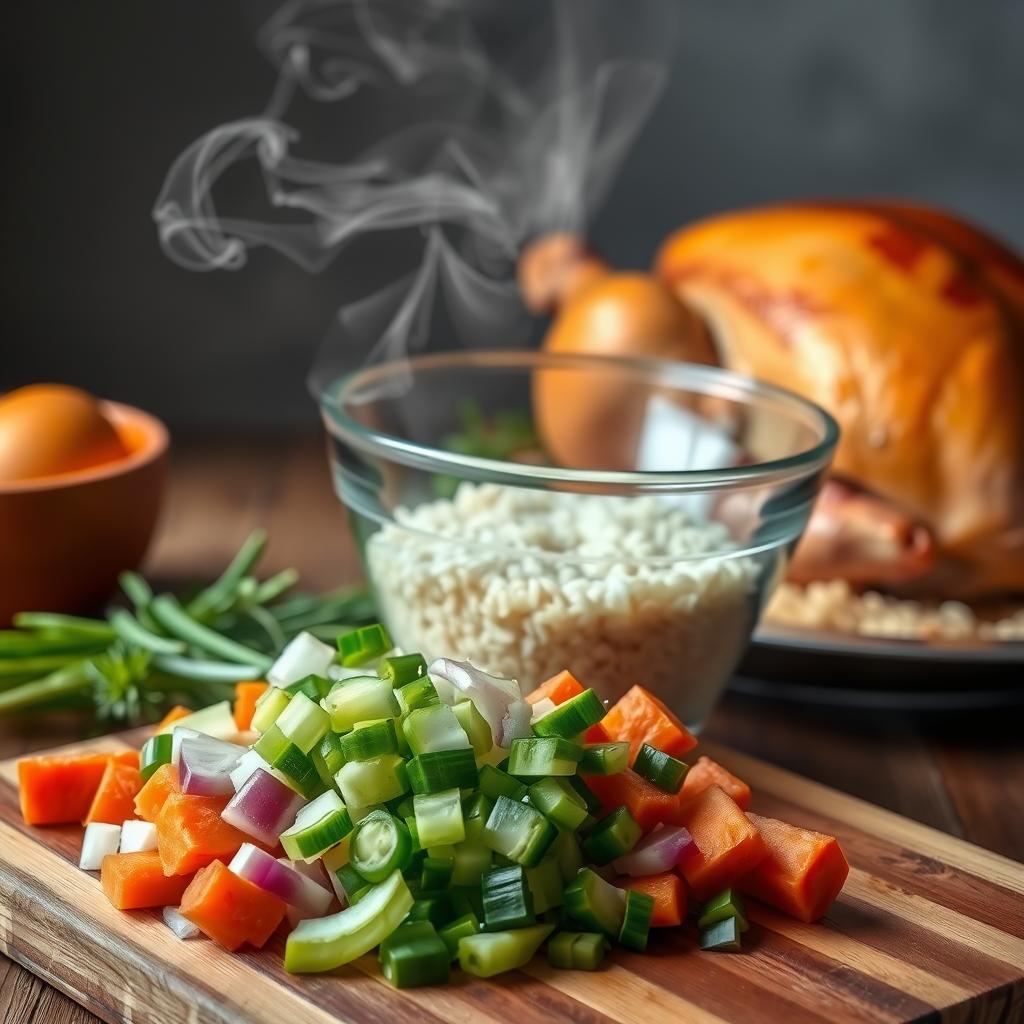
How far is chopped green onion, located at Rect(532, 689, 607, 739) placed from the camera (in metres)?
1.24

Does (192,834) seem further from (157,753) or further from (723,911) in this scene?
(723,911)

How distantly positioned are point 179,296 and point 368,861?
242 centimetres

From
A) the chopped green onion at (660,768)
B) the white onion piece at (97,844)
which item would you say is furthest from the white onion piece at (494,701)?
the white onion piece at (97,844)

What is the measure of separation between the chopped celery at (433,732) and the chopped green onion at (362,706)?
0.14ft

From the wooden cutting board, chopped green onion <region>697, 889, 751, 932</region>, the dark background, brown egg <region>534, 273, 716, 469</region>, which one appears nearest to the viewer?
the wooden cutting board

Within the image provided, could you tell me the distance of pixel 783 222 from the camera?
2.32 meters

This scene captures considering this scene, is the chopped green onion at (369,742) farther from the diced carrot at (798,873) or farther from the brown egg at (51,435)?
the brown egg at (51,435)

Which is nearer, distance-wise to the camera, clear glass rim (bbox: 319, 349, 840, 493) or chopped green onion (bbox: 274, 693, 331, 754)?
chopped green onion (bbox: 274, 693, 331, 754)

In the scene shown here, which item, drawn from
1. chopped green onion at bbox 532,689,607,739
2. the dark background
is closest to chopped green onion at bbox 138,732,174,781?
chopped green onion at bbox 532,689,607,739

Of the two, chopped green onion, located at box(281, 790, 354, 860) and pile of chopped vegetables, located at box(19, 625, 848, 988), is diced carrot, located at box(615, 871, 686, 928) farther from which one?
chopped green onion, located at box(281, 790, 354, 860)

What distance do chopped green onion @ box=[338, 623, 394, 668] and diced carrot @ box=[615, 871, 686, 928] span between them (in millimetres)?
340

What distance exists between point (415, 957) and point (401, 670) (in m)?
0.27

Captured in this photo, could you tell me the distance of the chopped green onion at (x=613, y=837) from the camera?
1.21m

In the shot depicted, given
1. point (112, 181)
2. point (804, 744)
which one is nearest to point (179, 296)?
point (112, 181)
